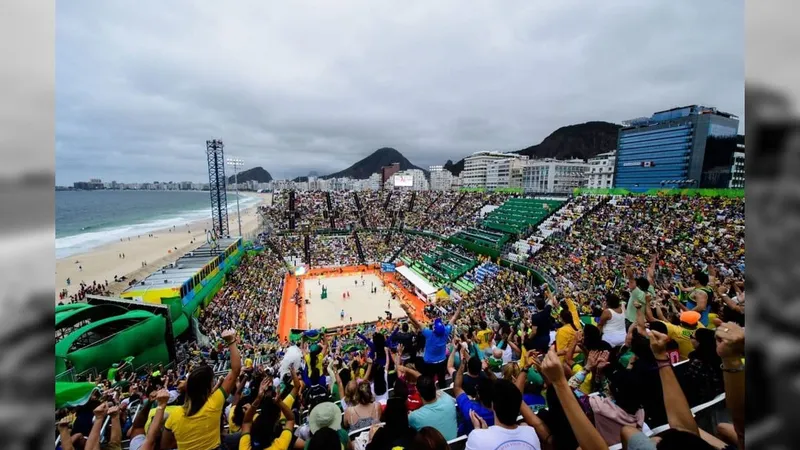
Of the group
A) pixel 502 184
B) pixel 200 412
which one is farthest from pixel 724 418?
pixel 502 184

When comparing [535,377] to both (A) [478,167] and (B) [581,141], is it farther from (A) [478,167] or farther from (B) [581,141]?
(B) [581,141]

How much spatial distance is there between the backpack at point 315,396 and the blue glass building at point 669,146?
71.4 m

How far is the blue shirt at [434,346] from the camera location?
497 cm

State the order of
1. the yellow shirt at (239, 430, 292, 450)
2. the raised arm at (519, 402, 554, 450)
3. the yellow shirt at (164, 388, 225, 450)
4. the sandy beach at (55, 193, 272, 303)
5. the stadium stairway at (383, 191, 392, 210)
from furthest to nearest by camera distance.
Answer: the stadium stairway at (383, 191, 392, 210), the sandy beach at (55, 193, 272, 303), the yellow shirt at (239, 430, 292, 450), the yellow shirt at (164, 388, 225, 450), the raised arm at (519, 402, 554, 450)

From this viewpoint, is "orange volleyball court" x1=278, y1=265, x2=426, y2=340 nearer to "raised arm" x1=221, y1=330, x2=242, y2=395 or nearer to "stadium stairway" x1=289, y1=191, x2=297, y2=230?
"stadium stairway" x1=289, y1=191, x2=297, y2=230

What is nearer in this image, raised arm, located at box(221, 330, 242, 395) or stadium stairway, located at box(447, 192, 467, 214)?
raised arm, located at box(221, 330, 242, 395)

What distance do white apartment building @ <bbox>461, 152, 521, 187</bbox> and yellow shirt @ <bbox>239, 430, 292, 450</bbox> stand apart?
11050 cm

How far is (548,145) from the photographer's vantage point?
194625 mm

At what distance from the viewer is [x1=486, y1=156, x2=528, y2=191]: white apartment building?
95125 millimetres

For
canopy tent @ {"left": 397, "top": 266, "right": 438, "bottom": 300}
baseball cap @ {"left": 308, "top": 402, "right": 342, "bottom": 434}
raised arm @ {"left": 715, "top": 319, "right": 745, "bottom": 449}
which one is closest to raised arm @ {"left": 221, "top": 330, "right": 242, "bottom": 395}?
baseball cap @ {"left": 308, "top": 402, "right": 342, "bottom": 434}

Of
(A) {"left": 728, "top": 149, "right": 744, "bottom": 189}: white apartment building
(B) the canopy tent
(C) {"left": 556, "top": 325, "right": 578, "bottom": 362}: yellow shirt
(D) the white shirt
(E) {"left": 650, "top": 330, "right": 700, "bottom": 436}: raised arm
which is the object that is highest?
(A) {"left": 728, "top": 149, "right": 744, "bottom": 189}: white apartment building
